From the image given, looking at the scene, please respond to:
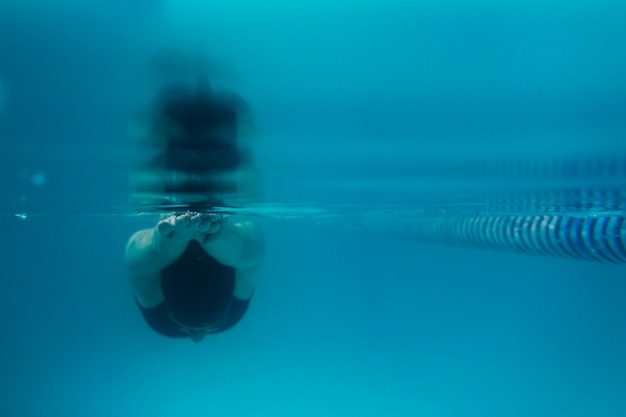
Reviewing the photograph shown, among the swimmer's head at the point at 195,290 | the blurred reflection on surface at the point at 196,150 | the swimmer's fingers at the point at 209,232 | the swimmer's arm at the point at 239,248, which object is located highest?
the blurred reflection on surface at the point at 196,150

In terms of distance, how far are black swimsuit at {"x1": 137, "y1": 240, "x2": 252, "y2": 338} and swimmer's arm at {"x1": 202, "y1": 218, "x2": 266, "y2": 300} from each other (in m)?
0.13

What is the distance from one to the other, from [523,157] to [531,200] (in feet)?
12.7

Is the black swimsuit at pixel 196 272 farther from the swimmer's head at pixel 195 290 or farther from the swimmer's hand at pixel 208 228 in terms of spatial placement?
the swimmer's hand at pixel 208 228

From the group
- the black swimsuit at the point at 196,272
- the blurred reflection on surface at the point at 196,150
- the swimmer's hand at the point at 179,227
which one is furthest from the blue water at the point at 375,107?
the black swimsuit at the point at 196,272

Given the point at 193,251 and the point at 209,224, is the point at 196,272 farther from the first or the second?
the point at 209,224

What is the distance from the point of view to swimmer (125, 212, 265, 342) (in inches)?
299

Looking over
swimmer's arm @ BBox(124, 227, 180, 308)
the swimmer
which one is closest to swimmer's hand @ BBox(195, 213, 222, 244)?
the swimmer

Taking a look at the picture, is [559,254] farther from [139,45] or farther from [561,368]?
[561,368]

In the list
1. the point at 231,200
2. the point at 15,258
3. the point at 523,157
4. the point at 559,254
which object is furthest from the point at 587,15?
the point at 15,258

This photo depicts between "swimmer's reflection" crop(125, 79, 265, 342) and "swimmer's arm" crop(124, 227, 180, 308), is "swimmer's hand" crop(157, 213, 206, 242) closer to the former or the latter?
"swimmer's reflection" crop(125, 79, 265, 342)

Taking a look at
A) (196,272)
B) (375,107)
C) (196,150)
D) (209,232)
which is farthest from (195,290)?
(375,107)

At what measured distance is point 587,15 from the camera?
3.51 meters

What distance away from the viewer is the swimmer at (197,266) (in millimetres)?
7598

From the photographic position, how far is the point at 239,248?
776cm
